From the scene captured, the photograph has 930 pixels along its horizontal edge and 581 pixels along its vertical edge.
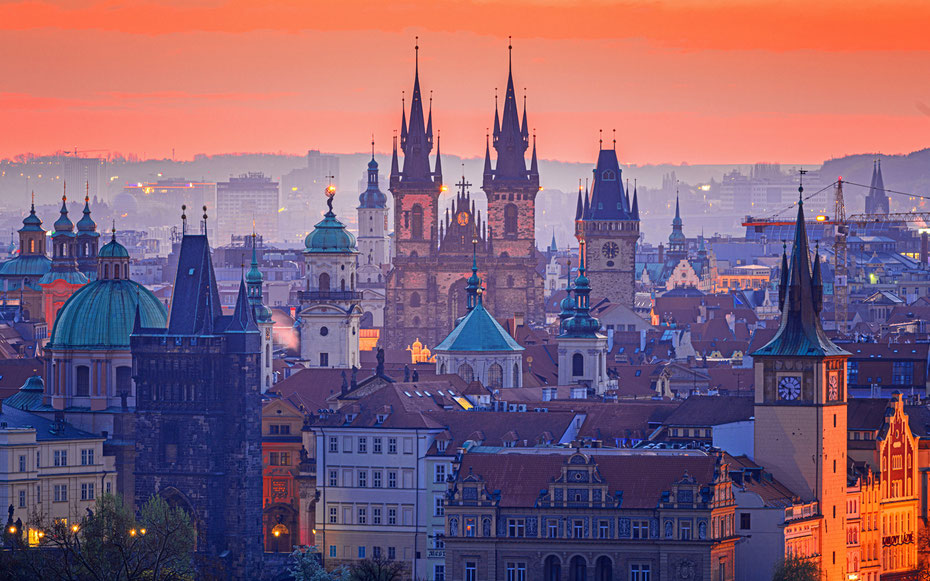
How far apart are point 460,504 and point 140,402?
23.6 meters

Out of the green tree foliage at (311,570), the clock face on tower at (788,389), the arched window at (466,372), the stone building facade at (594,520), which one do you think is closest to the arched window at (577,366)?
the arched window at (466,372)

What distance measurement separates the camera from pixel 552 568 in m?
120

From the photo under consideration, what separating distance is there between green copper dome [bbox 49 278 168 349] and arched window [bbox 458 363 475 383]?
28.3m

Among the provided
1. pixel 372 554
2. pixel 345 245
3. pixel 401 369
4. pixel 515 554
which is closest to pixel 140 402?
pixel 372 554

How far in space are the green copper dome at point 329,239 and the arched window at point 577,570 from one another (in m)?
70.5

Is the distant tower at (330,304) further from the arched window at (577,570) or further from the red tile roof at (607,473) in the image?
the arched window at (577,570)

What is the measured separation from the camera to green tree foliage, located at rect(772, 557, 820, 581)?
4633 inches

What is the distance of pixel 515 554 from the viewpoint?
12069 cm

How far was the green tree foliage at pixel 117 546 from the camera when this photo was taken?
4114 inches

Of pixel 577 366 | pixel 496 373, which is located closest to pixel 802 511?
pixel 496 373

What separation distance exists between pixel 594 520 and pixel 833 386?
14723 millimetres

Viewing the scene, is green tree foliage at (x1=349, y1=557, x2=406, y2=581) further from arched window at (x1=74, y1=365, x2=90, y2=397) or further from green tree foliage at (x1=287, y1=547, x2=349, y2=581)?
arched window at (x1=74, y1=365, x2=90, y2=397)

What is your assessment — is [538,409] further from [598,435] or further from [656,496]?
[656,496]

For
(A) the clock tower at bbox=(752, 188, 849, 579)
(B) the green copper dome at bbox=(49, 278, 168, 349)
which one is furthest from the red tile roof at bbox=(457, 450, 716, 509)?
(B) the green copper dome at bbox=(49, 278, 168, 349)
